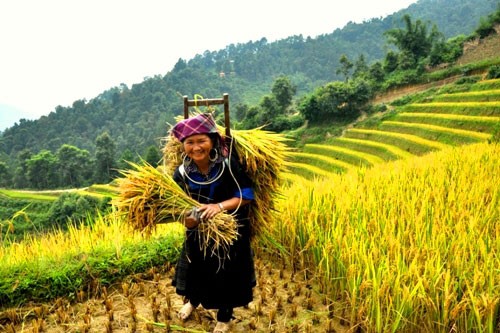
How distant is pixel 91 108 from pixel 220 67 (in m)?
33.6

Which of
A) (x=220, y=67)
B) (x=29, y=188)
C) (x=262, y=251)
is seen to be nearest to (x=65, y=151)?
(x=29, y=188)

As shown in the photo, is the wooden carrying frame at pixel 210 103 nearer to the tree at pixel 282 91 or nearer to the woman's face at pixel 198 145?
the woman's face at pixel 198 145

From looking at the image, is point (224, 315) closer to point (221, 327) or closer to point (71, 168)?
point (221, 327)

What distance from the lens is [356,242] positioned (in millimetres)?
2299

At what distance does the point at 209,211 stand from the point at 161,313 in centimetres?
82

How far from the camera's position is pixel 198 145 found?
2127 mm

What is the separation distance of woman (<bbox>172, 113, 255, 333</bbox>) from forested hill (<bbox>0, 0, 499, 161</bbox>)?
161ft

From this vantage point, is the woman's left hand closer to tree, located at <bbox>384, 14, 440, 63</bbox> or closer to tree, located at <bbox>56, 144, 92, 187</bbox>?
tree, located at <bbox>384, 14, 440, 63</bbox>

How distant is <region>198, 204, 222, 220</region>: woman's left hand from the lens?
2.04 metres

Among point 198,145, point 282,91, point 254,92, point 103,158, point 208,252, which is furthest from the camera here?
point 254,92

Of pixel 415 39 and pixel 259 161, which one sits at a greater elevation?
pixel 415 39

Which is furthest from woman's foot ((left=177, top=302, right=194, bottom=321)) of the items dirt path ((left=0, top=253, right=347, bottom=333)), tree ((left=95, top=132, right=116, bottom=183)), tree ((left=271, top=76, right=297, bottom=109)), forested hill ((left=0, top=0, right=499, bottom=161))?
forested hill ((left=0, top=0, right=499, bottom=161))

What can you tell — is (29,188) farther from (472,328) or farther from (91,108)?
(472,328)

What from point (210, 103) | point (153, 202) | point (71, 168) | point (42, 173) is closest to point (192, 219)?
point (153, 202)
